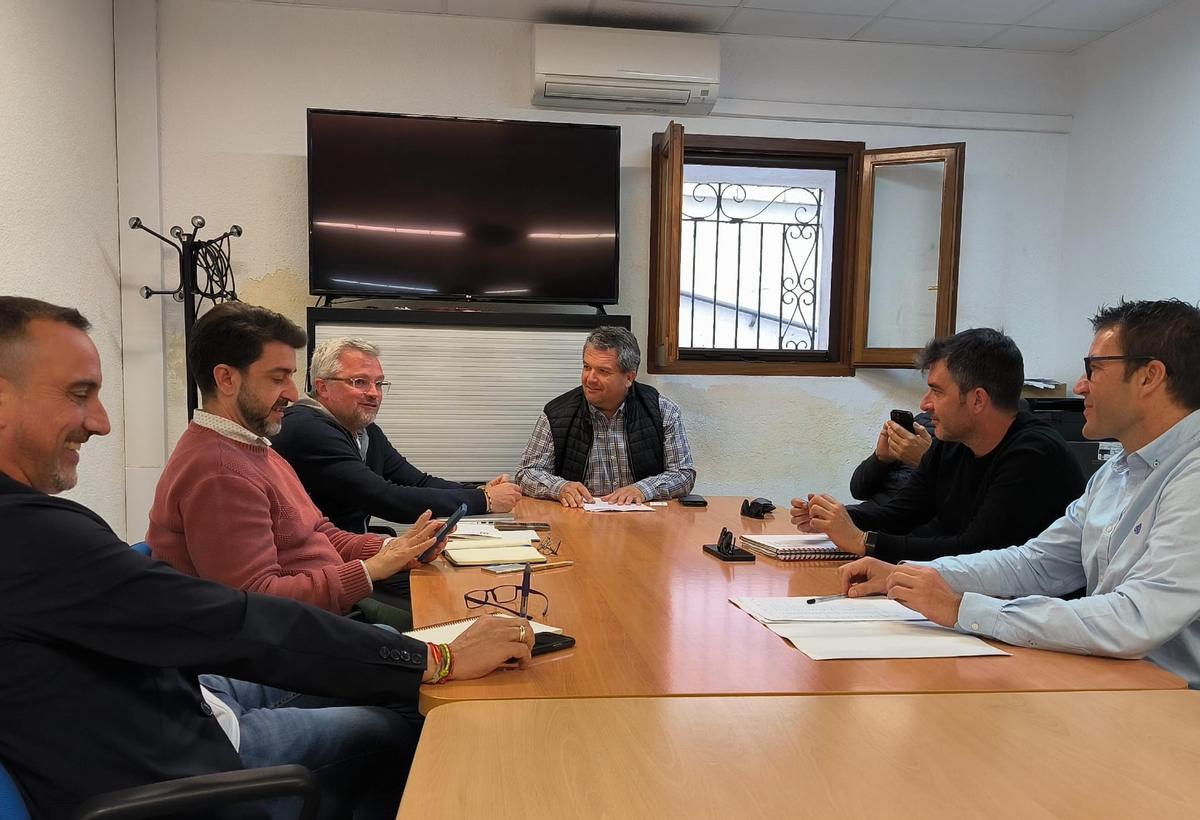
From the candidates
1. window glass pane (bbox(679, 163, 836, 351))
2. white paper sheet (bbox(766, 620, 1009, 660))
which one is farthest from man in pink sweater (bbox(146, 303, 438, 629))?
window glass pane (bbox(679, 163, 836, 351))

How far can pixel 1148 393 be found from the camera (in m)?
1.66

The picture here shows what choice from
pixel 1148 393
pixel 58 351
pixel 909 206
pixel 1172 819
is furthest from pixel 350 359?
pixel 909 206

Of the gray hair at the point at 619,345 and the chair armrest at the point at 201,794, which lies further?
the gray hair at the point at 619,345

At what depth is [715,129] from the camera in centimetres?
439

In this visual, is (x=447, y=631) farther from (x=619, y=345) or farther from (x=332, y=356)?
(x=619, y=345)

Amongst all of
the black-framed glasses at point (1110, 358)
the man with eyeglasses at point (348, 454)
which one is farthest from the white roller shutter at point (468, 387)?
the black-framed glasses at point (1110, 358)

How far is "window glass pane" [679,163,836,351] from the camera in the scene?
15.0 ft

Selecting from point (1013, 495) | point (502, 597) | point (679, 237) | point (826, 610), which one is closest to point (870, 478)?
point (1013, 495)

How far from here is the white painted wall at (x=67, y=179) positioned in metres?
3.00

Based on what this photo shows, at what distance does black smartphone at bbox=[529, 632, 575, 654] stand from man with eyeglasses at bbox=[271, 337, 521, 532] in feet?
4.45

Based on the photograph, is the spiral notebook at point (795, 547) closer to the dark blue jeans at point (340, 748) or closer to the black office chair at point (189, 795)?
the dark blue jeans at point (340, 748)

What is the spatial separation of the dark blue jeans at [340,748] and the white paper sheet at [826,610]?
740mm

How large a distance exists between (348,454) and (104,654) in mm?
1605

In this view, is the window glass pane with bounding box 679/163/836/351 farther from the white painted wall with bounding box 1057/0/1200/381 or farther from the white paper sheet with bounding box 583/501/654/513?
the white paper sheet with bounding box 583/501/654/513
